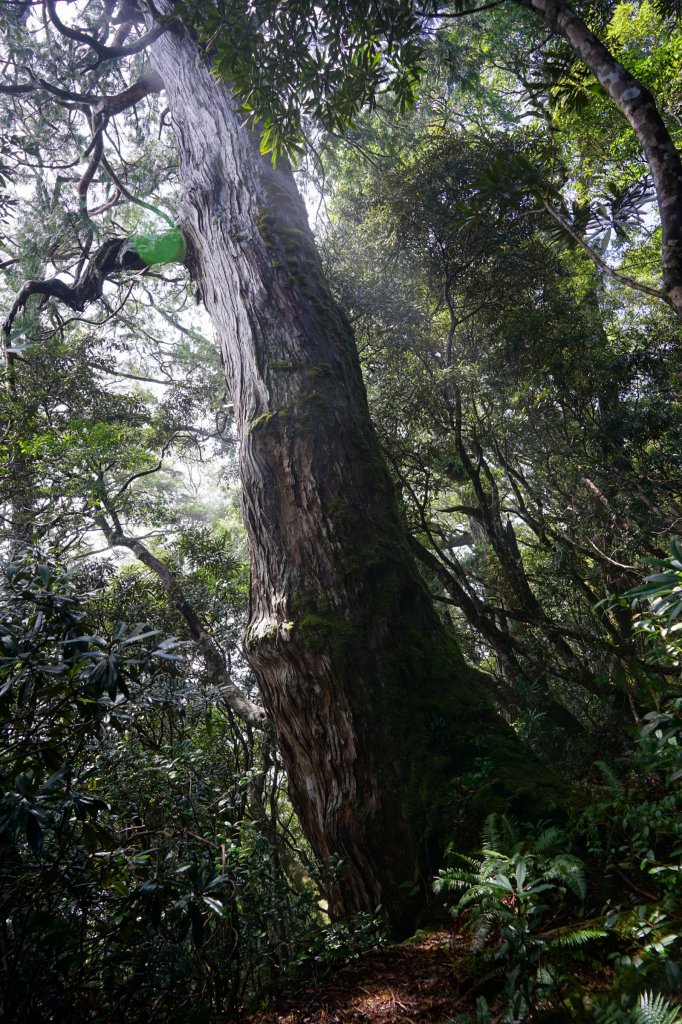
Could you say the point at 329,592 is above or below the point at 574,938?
above

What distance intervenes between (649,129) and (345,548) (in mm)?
2800

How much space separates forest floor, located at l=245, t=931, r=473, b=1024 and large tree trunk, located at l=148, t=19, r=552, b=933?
0.47 m

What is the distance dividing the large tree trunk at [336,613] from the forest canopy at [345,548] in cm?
2

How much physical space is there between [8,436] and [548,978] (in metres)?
6.54

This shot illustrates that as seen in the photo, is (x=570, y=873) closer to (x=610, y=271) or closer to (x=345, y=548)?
(x=345, y=548)

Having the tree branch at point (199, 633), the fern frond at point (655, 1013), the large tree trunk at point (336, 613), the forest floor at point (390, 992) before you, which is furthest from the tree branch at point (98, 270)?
the fern frond at point (655, 1013)

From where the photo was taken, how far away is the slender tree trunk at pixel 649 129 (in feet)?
9.91

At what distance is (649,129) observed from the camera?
3180 millimetres

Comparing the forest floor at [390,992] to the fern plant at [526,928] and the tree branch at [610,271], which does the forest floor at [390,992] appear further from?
the tree branch at [610,271]

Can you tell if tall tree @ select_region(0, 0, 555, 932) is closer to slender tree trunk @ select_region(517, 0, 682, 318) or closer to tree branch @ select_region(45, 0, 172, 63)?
tree branch @ select_region(45, 0, 172, 63)

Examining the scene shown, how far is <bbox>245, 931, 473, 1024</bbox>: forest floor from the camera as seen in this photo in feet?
6.52

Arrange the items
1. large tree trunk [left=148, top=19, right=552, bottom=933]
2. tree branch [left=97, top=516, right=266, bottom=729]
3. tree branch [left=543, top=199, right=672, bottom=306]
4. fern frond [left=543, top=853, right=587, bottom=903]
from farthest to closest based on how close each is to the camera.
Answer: tree branch [left=97, top=516, right=266, bottom=729]
tree branch [left=543, top=199, right=672, bottom=306]
large tree trunk [left=148, top=19, right=552, bottom=933]
fern frond [left=543, top=853, right=587, bottom=903]

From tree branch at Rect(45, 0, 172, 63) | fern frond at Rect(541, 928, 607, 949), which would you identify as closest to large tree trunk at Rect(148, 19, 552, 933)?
fern frond at Rect(541, 928, 607, 949)

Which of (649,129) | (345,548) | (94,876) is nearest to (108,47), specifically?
(649,129)
